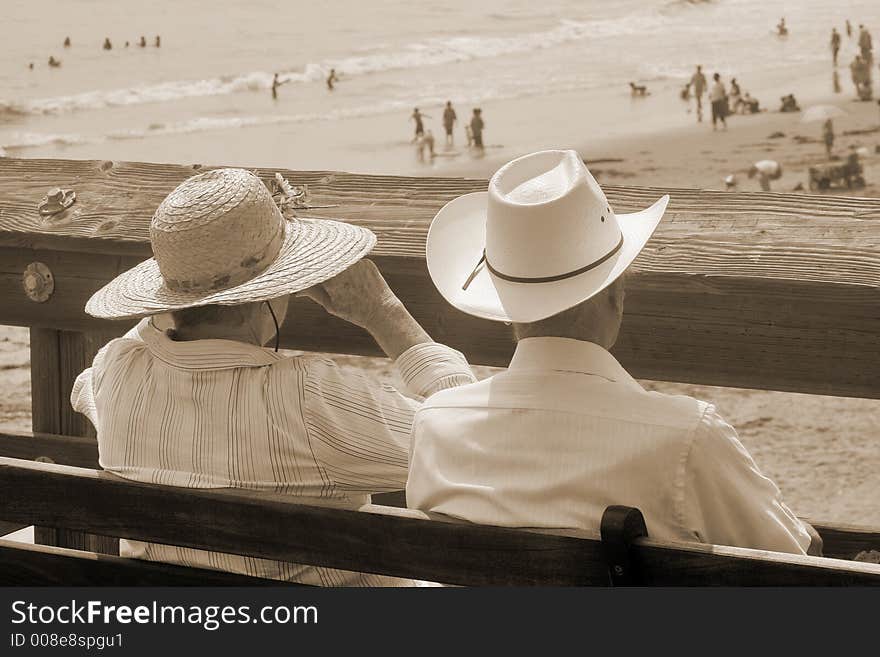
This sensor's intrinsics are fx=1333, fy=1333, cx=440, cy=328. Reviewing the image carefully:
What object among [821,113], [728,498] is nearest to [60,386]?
[728,498]

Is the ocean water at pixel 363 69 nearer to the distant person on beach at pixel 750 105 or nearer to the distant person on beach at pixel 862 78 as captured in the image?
the distant person on beach at pixel 750 105

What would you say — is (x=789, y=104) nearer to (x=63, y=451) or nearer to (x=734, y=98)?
(x=734, y=98)

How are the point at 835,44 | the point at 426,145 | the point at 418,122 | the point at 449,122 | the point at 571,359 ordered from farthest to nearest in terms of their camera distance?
the point at 835,44 → the point at 449,122 → the point at 418,122 → the point at 426,145 → the point at 571,359

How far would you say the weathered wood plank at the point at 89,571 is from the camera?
5.32 ft

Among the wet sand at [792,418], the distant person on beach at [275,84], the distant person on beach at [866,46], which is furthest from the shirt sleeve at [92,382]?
the distant person on beach at [866,46]

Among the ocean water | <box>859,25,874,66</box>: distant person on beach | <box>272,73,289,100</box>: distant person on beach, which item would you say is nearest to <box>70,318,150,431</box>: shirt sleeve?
the ocean water

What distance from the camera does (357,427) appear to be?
1.83m

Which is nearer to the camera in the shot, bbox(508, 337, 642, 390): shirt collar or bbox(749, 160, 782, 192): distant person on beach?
bbox(508, 337, 642, 390): shirt collar

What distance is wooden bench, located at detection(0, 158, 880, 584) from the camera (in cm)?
149

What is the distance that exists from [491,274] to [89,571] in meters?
0.66

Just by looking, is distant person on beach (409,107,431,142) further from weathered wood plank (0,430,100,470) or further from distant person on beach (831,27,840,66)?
weathered wood plank (0,430,100,470)

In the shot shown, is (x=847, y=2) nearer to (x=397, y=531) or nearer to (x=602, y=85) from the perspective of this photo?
(x=602, y=85)

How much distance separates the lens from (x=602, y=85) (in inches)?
953

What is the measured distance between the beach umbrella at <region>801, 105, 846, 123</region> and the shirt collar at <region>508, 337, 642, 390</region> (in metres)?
20.1
